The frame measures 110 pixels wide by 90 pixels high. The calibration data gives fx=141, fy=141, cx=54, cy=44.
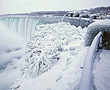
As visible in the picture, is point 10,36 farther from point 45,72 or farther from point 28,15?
point 45,72

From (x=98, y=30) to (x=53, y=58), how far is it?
536 millimetres

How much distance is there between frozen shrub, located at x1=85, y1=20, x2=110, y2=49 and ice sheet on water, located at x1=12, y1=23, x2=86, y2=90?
0.23ft

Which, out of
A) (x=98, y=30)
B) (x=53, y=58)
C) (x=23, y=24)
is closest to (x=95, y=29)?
(x=98, y=30)

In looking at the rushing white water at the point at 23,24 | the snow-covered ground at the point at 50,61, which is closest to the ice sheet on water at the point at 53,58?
the snow-covered ground at the point at 50,61

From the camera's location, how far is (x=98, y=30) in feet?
4.42

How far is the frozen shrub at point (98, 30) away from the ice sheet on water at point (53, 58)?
70mm

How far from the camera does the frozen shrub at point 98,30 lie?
1.31m

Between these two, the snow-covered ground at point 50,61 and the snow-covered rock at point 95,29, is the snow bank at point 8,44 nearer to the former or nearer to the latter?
the snow-covered ground at point 50,61

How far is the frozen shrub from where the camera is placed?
1313 millimetres

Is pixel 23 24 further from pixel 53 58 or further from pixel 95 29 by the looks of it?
pixel 95 29

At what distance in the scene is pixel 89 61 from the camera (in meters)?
1.26

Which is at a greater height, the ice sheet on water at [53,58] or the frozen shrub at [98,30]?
the frozen shrub at [98,30]

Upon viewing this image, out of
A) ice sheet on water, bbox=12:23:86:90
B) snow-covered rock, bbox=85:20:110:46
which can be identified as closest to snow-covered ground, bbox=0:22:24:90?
ice sheet on water, bbox=12:23:86:90

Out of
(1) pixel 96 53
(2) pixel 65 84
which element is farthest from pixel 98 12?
(2) pixel 65 84
